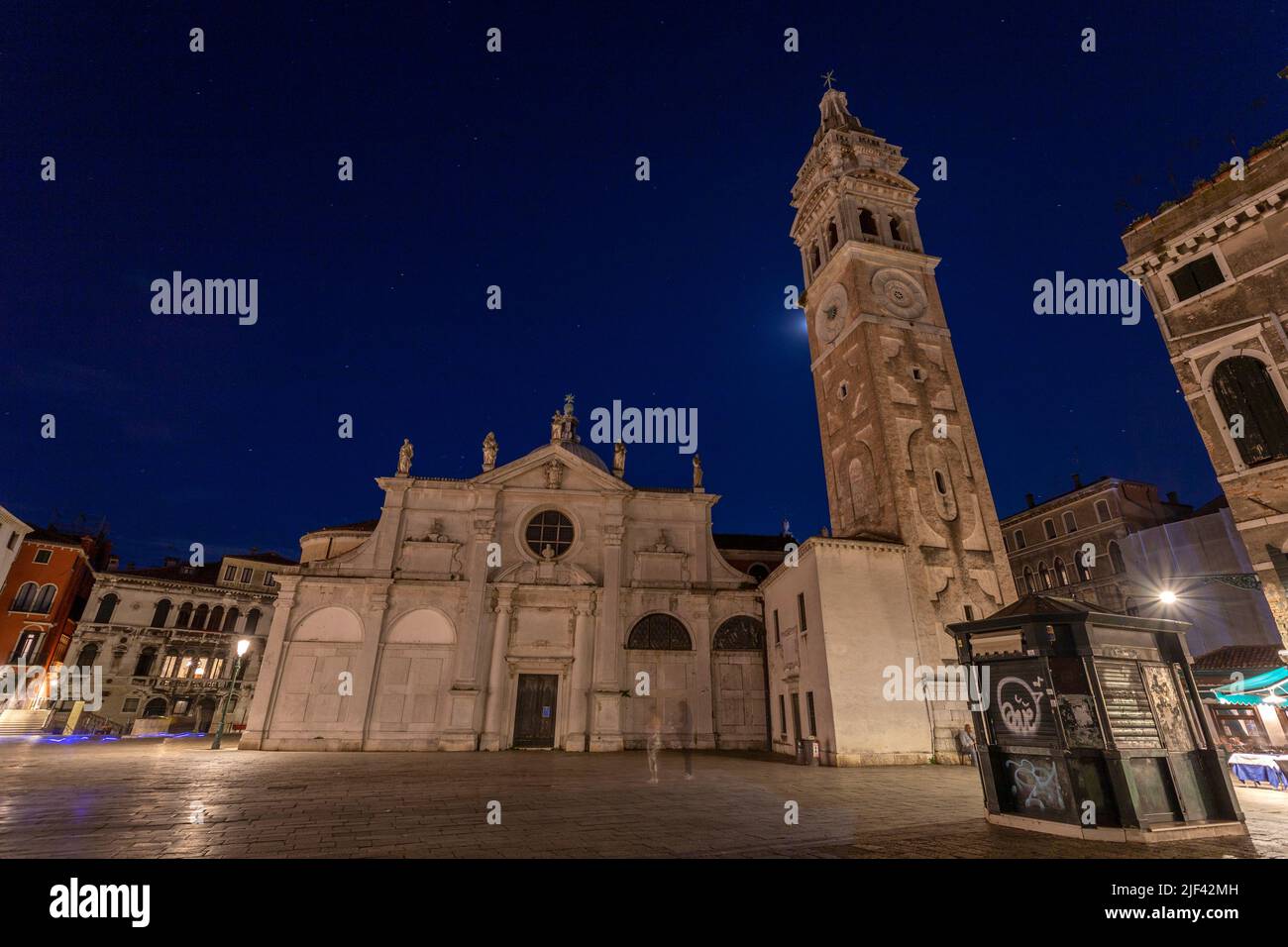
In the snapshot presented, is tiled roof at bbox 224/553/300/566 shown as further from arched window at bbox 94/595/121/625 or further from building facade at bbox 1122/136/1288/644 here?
building facade at bbox 1122/136/1288/644

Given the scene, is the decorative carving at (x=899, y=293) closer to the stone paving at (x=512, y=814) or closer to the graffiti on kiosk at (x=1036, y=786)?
the stone paving at (x=512, y=814)

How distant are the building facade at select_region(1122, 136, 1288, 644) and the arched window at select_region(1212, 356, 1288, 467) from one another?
21mm

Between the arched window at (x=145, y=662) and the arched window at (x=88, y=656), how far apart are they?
6.77ft

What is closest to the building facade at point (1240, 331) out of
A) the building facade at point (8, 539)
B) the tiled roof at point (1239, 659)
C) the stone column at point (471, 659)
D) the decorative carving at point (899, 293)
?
the decorative carving at point (899, 293)

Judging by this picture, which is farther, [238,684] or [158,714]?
[238,684]

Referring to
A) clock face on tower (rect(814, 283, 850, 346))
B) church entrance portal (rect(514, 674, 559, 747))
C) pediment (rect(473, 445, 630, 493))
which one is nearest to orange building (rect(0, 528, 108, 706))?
pediment (rect(473, 445, 630, 493))

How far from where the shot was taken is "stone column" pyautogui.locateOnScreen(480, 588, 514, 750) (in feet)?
74.0

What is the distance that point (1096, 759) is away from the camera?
7.46m

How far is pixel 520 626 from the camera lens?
80.5 ft

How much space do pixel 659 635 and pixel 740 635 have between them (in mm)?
3709

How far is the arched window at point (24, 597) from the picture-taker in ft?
111
